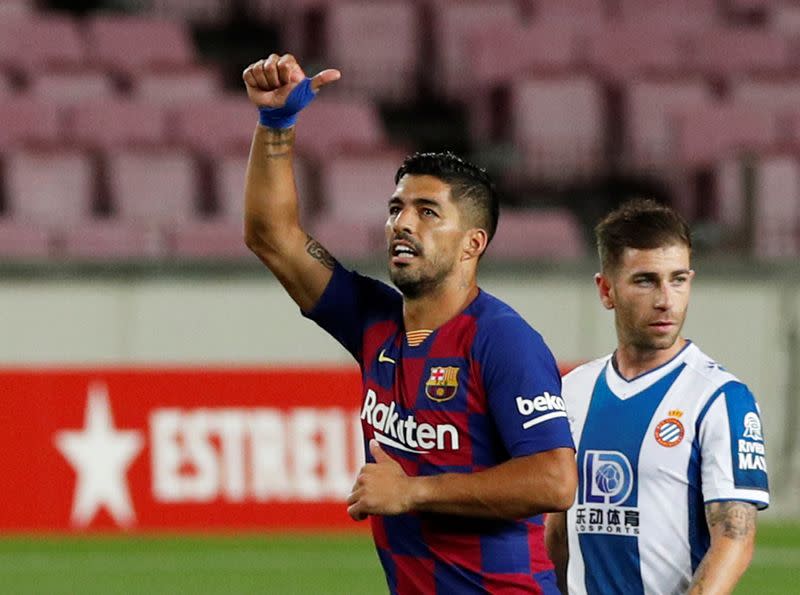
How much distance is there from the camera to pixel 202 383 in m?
11.2

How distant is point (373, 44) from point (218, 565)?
6167 mm

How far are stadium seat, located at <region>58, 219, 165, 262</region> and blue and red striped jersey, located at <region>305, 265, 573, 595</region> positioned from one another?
8189mm

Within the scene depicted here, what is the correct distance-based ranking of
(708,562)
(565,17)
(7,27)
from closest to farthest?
(708,562) < (7,27) < (565,17)

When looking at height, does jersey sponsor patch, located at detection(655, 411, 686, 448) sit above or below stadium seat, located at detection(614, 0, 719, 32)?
below

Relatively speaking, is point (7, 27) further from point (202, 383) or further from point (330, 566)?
point (330, 566)

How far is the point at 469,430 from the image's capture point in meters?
4.04

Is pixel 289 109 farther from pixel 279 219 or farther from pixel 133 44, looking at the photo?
pixel 133 44

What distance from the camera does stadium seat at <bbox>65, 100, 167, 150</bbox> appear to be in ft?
44.0

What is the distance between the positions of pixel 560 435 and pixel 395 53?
1148 cm

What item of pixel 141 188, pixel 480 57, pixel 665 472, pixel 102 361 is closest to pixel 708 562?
pixel 665 472

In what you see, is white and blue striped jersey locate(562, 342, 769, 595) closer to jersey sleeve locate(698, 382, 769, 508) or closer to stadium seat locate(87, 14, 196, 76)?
jersey sleeve locate(698, 382, 769, 508)

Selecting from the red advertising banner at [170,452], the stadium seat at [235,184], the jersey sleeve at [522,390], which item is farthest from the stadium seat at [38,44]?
the jersey sleeve at [522,390]

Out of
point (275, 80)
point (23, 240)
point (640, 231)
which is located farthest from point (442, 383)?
point (23, 240)

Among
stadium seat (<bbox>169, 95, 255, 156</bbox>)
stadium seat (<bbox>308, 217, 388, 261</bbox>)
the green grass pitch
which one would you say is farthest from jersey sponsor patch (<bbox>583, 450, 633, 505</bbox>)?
stadium seat (<bbox>169, 95, 255, 156</bbox>)
